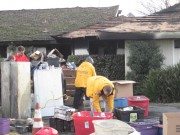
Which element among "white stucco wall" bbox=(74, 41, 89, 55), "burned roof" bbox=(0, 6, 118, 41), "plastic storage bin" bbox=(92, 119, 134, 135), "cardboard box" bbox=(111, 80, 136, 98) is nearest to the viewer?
"plastic storage bin" bbox=(92, 119, 134, 135)

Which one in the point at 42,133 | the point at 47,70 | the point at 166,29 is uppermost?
the point at 166,29

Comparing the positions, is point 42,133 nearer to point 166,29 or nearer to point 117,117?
point 117,117

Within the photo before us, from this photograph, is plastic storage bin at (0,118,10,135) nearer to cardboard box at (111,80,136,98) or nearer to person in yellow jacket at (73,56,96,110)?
person in yellow jacket at (73,56,96,110)

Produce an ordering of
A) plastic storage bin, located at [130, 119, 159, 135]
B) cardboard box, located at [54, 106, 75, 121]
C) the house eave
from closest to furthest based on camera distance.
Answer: plastic storage bin, located at [130, 119, 159, 135]
cardboard box, located at [54, 106, 75, 121]
the house eave

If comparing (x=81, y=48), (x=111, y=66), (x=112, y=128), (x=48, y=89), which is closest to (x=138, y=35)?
(x=111, y=66)

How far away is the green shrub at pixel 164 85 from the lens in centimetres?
1566

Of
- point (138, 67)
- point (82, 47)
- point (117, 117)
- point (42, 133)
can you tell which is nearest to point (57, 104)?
point (117, 117)

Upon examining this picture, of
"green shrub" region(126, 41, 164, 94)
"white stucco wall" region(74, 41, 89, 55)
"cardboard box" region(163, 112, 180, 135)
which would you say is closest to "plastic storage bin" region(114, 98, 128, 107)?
"cardboard box" region(163, 112, 180, 135)

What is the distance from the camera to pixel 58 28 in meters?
28.1

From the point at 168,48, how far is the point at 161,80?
2.51 meters

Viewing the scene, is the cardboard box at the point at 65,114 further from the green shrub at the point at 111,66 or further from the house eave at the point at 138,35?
the green shrub at the point at 111,66

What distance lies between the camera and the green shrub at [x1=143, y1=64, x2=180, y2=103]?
51.4ft

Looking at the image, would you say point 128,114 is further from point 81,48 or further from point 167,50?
point 81,48

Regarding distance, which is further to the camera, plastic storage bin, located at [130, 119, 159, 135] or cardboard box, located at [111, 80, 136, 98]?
cardboard box, located at [111, 80, 136, 98]
